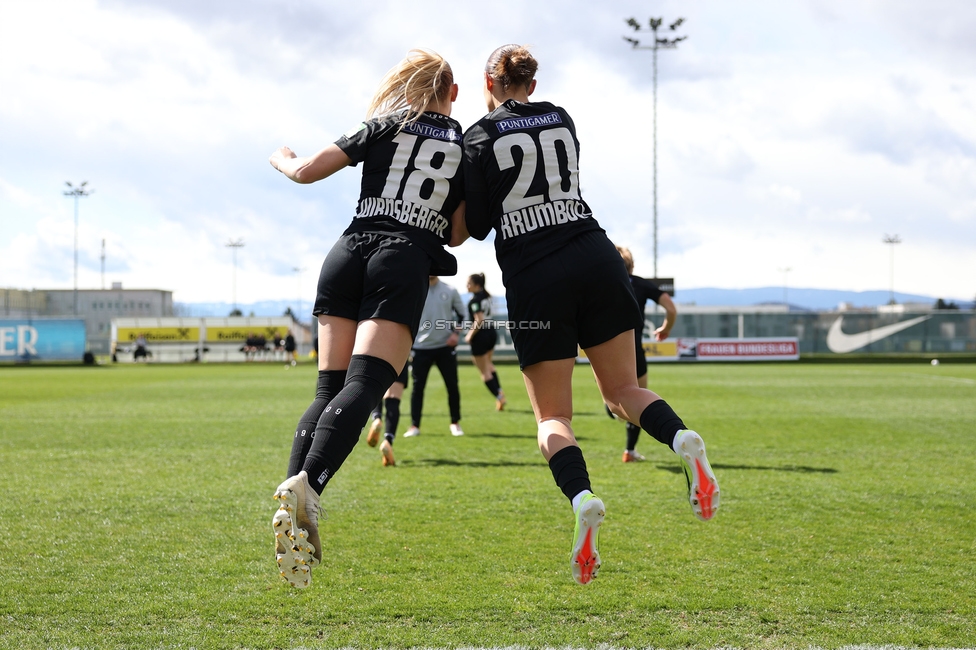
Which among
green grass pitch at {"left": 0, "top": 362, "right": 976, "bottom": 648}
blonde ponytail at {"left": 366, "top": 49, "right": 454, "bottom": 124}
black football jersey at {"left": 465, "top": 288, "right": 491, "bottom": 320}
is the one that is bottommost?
green grass pitch at {"left": 0, "top": 362, "right": 976, "bottom": 648}

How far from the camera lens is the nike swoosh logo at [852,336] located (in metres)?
43.2

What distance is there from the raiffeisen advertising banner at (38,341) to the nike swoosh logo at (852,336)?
128 feet

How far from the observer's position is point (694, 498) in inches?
133

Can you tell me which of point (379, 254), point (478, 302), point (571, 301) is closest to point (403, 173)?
point (379, 254)

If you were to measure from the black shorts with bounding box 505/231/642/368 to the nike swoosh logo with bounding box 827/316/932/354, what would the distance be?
43344 millimetres

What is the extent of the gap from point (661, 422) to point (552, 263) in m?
0.84

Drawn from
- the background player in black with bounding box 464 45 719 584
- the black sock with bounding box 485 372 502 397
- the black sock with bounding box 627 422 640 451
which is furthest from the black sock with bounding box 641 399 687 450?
the black sock with bounding box 485 372 502 397

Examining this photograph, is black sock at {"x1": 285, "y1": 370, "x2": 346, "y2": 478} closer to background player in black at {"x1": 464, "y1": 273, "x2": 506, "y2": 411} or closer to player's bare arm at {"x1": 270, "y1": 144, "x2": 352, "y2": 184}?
player's bare arm at {"x1": 270, "y1": 144, "x2": 352, "y2": 184}

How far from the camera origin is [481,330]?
1308cm

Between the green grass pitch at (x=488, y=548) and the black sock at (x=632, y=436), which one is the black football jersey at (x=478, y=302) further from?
the black sock at (x=632, y=436)

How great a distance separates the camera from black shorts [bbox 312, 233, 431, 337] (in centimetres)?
349

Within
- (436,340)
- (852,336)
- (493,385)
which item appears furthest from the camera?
(852,336)

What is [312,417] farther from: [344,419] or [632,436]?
[632,436]

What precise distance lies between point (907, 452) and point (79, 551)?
8300mm
